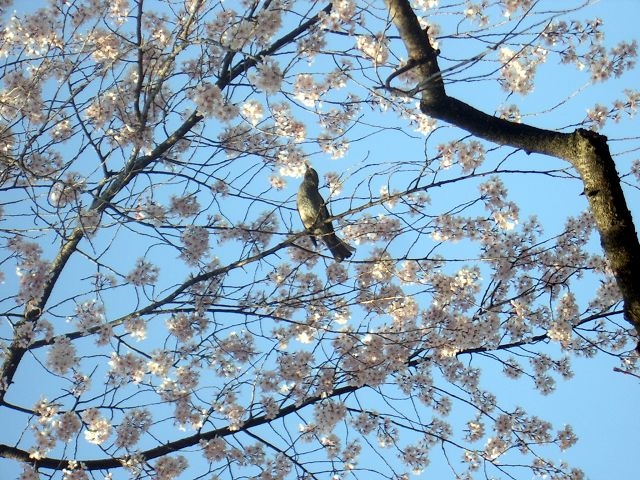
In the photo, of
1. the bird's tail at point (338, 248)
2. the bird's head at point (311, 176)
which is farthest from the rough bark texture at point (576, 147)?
the bird's head at point (311, 176)

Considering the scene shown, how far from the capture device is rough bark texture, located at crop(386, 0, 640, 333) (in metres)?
2.63

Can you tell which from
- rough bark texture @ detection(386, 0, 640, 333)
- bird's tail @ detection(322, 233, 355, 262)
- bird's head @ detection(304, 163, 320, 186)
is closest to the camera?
rough bark texture @ detection(386, 0, 640, 333)

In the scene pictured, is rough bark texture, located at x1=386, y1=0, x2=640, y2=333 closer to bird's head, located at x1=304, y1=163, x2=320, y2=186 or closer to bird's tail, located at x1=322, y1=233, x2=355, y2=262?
bird's tail, located at x1=322, y1=233, x2=355, y2=262

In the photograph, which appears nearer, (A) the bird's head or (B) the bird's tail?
(B) the bird's tail

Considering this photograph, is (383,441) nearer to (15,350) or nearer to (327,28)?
(15,350)

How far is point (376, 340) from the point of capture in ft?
17.7

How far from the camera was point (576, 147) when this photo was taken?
2881mm

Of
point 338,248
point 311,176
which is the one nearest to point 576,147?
point 338,248

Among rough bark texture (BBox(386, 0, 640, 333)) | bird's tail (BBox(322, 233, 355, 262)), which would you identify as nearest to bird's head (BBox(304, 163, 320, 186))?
bird's tail (BBox(322, 233, 355, 262))

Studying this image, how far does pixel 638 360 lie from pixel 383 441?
2419mm

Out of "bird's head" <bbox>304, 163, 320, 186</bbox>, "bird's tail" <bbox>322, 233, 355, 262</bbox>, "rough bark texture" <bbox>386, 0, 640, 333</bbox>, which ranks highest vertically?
"bird's head" <bbox>304, 163, 320, 186</bbox>

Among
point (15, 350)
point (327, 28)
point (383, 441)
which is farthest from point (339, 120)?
point (15, 350)

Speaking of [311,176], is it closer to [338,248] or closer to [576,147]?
[338,248]

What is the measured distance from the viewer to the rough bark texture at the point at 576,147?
2.63m
